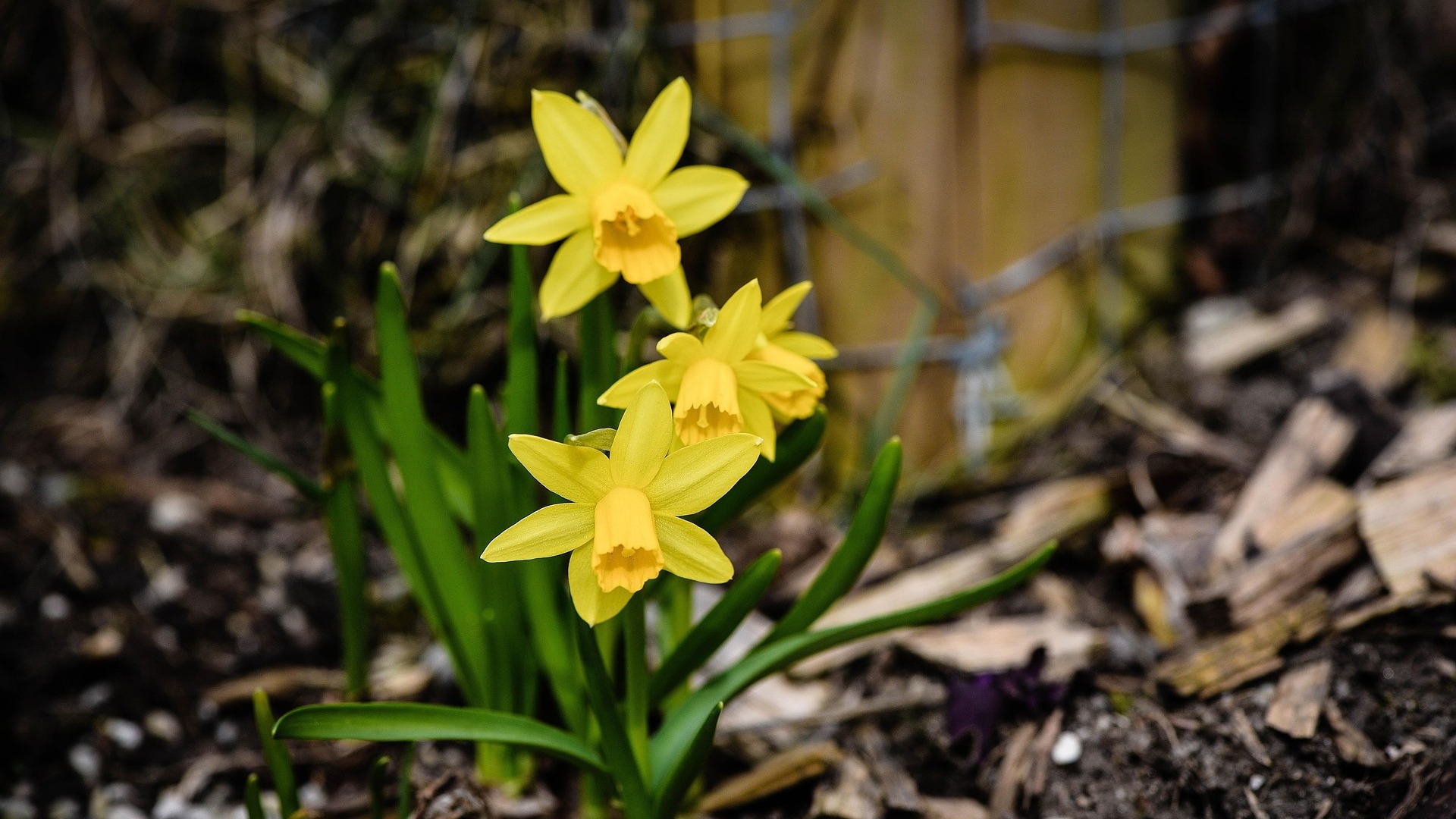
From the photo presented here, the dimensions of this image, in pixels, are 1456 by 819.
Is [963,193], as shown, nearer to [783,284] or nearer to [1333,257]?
[783,284]

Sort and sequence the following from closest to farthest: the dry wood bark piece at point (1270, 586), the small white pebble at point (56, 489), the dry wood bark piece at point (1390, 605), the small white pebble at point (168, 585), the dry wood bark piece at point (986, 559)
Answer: the dry wood bark piece at point (1390, 605), the dry wood bark piece at point (1270, 586), the dry wood bark piece at point (986, 559), the small white pebble at point (168, 585), the small white pebble at point (56, 489)

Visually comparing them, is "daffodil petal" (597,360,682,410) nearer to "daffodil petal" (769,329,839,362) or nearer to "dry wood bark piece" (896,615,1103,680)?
"daffodil petal" (769,329,839,362)

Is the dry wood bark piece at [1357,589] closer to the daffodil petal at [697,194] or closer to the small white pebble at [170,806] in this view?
the daffodil petal at [697,194]

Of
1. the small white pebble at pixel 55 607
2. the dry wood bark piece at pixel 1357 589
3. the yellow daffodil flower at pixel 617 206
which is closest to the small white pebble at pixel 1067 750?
the dry wood bark piece at pixel 1357 589

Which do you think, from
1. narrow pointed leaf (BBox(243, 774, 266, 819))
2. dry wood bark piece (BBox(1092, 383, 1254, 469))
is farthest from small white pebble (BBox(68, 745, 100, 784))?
dry wood bark piece (BBox(1092, 383, 1254, 469))

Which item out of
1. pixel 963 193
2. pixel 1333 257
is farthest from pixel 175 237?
pixel 1333 257

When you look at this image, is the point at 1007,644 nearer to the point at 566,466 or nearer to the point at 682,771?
the point at 682,771
